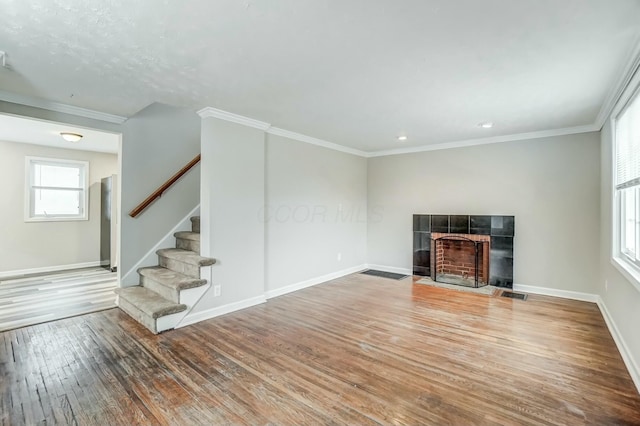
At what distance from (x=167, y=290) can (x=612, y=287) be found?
4792 millimetres

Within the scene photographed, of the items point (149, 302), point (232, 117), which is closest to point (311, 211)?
point (232, 117)

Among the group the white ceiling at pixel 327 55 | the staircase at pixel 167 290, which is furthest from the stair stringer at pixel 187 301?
the white ceiling at pixel 327 55

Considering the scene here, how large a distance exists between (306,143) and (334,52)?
9.15 feet

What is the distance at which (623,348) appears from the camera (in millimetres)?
2623

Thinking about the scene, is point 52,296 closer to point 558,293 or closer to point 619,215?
point 619,215

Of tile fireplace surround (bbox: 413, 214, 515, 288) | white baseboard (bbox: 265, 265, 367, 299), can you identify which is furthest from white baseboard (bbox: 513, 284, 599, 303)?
white baseboard (bbox: 265, 265, 367, 299)

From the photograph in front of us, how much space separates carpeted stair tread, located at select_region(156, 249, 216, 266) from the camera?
3.49 metres

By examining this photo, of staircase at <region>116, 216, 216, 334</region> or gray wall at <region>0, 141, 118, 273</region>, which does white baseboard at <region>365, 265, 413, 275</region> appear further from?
gray wall at <region>0, 141, 118, 273</region>

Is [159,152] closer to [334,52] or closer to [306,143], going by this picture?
[306,143]

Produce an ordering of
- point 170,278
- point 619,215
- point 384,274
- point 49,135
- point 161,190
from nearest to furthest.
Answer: point 619,215
point 170,278
point 161,190
point 49,135
point 384,274

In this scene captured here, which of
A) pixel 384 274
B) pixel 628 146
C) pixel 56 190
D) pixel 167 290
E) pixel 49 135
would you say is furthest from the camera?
pixel 56 190

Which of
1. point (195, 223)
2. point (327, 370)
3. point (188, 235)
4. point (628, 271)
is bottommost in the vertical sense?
point (327, 370)

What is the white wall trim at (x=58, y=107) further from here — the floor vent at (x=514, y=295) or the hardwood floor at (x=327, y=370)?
the floor vent at (x=514, y=295)

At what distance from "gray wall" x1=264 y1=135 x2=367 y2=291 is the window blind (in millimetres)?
3672
